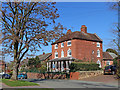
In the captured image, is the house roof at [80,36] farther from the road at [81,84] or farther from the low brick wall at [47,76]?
the road at [81,84]

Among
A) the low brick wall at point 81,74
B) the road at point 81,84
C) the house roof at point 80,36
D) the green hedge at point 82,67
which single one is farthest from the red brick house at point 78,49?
the road at point 81,84

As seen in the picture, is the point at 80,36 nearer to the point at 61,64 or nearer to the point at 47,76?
the point at 61,64

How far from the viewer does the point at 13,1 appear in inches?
687

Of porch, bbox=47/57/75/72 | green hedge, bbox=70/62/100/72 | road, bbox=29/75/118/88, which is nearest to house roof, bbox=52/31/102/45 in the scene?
porch, bbox=47/57/75/72

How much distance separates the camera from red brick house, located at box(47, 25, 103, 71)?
38.7 metres

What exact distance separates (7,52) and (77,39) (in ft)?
76.4

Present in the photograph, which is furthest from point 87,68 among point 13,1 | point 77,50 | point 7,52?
point 13,1

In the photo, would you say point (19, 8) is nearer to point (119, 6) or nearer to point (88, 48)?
point (119, 6)

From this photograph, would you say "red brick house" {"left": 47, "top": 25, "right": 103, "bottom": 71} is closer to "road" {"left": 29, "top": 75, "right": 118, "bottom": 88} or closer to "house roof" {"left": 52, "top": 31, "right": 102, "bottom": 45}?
"house roof" {"left": 52, "top": 31, "right": 102, "bottom": 45}

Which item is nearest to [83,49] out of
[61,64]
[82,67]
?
[61,64]

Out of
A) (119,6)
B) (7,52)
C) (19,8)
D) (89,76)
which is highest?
(19,8)

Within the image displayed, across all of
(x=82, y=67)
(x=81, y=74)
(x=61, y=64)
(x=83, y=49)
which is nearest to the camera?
(x=81, y=74)

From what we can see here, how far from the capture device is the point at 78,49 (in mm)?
38844

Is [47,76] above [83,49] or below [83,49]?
below
